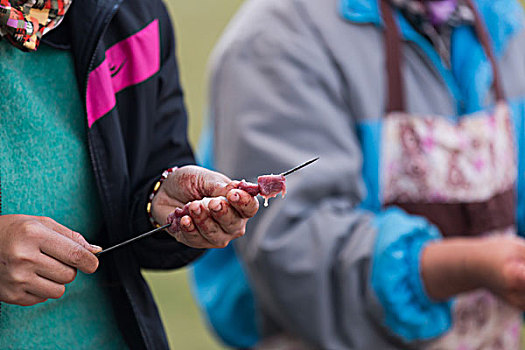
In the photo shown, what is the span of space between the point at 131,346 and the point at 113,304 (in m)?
0.06

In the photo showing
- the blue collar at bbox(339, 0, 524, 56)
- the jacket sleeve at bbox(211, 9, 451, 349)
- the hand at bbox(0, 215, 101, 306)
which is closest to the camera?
the hand at bbox(0, 215, 101, 306)

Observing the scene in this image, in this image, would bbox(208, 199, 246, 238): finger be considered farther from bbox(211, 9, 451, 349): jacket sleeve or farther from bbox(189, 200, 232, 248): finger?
bbox(211, 9, 451, 349): jacket sleeve

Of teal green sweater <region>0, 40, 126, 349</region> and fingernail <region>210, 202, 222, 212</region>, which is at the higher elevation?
fingernail <region>210, 202, 222, 212</region>

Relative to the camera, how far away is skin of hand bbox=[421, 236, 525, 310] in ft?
4.38

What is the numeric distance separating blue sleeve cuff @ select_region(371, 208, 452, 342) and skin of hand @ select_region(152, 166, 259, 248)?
2.17ft

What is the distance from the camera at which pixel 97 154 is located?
A: 894mm

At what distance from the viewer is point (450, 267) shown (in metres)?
1.39

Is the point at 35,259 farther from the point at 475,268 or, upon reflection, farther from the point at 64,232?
the point at 475,268

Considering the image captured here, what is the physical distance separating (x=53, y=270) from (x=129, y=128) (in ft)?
0.92

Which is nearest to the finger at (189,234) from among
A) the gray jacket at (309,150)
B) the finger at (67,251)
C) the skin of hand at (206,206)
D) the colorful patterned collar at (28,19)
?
the skin of hand at (206,206)

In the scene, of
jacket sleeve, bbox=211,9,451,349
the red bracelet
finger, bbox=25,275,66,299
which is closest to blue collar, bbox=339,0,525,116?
jacket sleeve, bbox=211,9,451,349

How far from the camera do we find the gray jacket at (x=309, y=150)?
1.44m

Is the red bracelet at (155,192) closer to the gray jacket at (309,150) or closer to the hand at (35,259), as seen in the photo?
the hand at (35,259)

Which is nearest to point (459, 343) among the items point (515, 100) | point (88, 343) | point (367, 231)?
point (367, 231)
